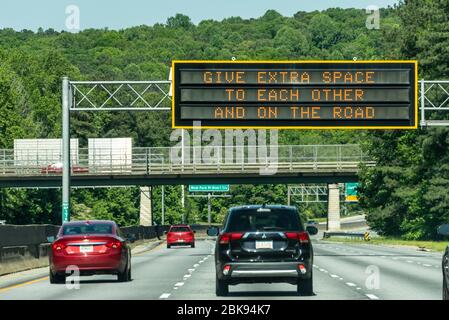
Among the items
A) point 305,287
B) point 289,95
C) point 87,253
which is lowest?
point 305,287

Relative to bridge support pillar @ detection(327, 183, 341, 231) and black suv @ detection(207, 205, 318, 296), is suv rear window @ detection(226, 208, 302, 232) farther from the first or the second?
bridge support pillar @ detection(327, 183, 341, 231)

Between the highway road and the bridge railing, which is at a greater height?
the bridge railing

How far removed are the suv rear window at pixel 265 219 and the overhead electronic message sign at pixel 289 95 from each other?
24629mm

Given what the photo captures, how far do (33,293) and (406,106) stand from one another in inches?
1044

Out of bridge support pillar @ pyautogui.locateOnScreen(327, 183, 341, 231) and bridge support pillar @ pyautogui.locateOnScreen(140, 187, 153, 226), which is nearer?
bridge support pillar @ pyautogui.locateOnScreen(140, 187, 153, 226)

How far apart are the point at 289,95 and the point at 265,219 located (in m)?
25.1

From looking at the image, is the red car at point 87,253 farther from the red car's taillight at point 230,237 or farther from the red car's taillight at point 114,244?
the red car's taillight at point 230,237

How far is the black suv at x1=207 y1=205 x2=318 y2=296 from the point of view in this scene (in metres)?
22.9

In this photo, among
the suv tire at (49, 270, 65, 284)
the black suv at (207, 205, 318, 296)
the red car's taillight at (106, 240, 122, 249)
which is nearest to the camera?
the black suv at (207, 205, 318, 296)

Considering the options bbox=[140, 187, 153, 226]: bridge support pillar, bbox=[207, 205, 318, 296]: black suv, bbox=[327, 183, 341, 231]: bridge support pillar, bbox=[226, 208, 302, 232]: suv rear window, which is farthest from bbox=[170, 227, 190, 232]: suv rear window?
bbox=[207, 205, 318, 296]: black suv

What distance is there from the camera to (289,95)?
48125 millimetres

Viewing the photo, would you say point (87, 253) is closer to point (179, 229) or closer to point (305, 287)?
point (305, 287)

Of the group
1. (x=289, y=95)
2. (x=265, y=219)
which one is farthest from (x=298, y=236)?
(x=289, y=95)

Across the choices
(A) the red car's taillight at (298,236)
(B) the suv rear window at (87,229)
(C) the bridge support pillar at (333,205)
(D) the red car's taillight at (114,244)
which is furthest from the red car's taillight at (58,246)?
(C) the bridge support pillar at (333,205)
